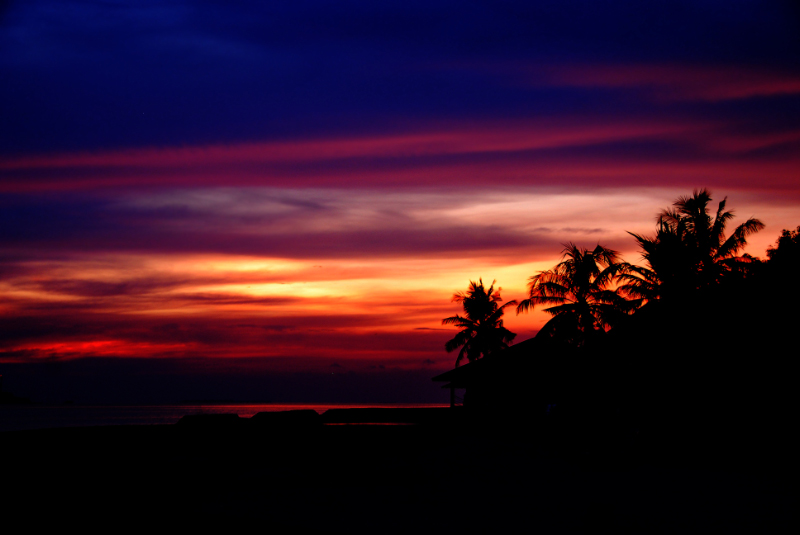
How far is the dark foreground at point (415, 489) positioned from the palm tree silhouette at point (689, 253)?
21.7 ft

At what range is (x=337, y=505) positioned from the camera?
36.5 feet

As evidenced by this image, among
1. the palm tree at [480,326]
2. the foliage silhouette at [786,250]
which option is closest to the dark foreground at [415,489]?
the foliage silhouette at [786,250]

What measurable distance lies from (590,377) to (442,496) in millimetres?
9609

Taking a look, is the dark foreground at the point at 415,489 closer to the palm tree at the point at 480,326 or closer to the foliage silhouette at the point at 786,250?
the foliage silhouette at the point at 786,250

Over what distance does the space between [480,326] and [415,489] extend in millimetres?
31110

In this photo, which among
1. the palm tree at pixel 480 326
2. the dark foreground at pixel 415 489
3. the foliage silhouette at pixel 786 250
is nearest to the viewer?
the dark foreground at pixel 415 489

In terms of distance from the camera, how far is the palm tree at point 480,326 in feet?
140

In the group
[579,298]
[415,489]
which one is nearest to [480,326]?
[579,298]

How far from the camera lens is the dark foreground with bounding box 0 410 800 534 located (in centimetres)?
988

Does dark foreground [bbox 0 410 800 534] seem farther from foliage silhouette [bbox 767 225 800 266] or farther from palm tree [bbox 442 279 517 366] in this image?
palm tree [bbox 442 279 517 366]

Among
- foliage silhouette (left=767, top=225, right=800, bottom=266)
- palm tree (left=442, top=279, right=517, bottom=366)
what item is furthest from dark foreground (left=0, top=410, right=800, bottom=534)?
palm tree (left=442, top=279, right=517, bottom=366)

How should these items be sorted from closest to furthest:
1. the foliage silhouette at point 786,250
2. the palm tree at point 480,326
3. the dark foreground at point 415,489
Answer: the dark foreground at point 415,489 < the foliage silhouette at point 786,250 < the palm tree at point 480,326

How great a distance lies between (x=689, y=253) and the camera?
77.2ft

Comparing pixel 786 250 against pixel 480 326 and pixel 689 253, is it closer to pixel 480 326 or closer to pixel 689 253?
pixel 689 253
